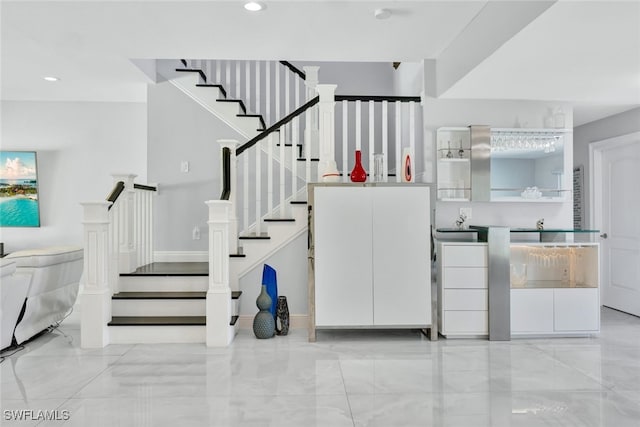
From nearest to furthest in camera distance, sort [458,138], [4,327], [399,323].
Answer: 1. [4,327]
2. [399,323]
3. [458,138]

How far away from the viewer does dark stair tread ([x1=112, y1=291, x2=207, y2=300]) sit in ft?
13.9

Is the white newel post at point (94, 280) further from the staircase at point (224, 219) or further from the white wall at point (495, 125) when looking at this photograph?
the white wall at point (495, 125)

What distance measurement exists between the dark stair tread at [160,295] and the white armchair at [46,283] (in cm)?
56

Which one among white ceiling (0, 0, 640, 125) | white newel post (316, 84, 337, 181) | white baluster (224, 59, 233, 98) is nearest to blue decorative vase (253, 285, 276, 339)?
white newel post (316, 84, 337, 181)

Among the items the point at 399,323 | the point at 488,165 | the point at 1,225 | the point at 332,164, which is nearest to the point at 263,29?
the point at 332,164

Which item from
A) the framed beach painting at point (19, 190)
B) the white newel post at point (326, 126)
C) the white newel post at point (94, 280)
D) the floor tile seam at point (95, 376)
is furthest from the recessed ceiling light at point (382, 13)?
the framed beach painting at point (19, 190)

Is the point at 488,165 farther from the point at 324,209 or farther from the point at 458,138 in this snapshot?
the point at 324,209

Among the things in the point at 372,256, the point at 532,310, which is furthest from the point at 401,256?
the point at 532,310

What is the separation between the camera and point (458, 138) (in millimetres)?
4637

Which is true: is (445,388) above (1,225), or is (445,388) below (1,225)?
below

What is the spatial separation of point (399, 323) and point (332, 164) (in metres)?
1.62

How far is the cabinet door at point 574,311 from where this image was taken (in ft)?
13.7

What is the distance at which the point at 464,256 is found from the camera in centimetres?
414

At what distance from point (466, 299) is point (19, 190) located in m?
5.78
